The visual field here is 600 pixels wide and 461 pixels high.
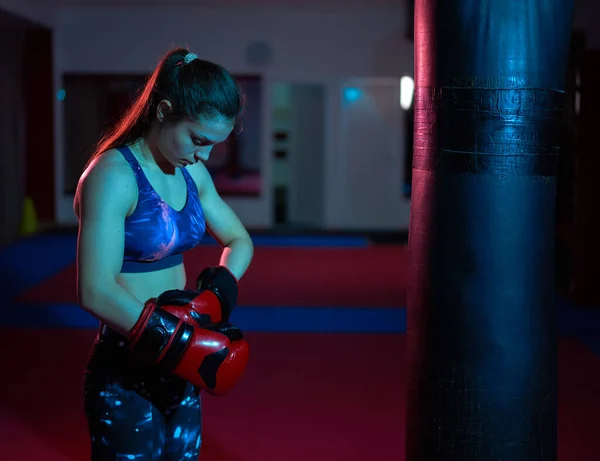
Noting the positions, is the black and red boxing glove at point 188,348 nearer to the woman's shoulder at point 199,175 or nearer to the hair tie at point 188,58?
the woman's shoulder at point 199,175

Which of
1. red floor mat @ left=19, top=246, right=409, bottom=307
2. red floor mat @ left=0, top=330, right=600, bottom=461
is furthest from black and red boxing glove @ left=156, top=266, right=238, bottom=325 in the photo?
red floor mat @ left=19, top=246, right=409, bottom=307

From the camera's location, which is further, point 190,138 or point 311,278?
point 311,278

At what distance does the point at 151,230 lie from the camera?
1684mm

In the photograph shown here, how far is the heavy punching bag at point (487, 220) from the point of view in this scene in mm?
1771

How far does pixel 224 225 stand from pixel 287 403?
202 cm

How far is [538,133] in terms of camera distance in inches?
71.5

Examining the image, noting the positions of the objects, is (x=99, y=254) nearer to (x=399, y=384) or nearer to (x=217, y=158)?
(x=399, y=384)

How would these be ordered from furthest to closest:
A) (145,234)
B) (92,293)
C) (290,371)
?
(290,371) < (145,234) < (92,293)

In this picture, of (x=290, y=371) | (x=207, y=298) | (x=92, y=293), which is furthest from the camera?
(x=290, y=371)

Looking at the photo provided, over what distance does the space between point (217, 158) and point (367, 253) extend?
3262 mm

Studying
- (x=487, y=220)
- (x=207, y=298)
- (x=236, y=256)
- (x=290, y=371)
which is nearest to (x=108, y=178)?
(x=207, y=298)

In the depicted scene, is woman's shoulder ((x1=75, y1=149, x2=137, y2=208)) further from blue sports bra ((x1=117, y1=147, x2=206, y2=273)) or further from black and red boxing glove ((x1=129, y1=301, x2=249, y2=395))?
black and red boxing glove ((x1=129, y1=301, x2=249, y2=395))

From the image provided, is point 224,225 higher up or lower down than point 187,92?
lower down

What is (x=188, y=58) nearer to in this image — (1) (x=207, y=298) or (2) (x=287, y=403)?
(1) (x=207, y=298)
